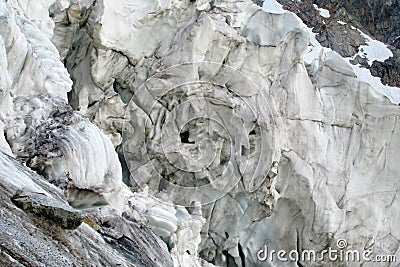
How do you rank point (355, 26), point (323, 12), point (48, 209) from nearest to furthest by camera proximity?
point (48, 209), point (323, 12), point (355, 26)

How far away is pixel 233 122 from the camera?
50.6 feet

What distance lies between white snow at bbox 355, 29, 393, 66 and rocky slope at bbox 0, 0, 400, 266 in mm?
2790

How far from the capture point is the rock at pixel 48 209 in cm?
531

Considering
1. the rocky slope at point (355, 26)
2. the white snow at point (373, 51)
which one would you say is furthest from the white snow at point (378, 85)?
the white snow at point (373, 51)

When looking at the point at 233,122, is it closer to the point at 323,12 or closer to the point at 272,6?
the point at 272,6

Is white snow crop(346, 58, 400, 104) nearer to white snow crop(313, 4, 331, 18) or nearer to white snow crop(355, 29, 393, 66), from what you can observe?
white snow crop(355, 29, 393, 66)

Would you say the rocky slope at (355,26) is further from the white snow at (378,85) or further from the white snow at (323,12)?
the white snow at (378,85)

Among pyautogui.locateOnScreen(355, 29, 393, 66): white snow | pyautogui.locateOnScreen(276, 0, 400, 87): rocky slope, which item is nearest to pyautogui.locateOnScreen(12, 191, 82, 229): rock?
pyautogui.locateOnScreen(276, 0, 400, 87): rocky slope

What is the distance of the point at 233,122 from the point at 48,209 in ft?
34.3

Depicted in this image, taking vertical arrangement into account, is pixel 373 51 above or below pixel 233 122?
below

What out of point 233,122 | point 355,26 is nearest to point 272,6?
point 233,122

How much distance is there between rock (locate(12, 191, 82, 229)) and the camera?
5309 millimetres

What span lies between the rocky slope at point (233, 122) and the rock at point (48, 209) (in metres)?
5.73

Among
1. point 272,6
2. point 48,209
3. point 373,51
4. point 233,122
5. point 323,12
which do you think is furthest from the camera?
point 323,12
